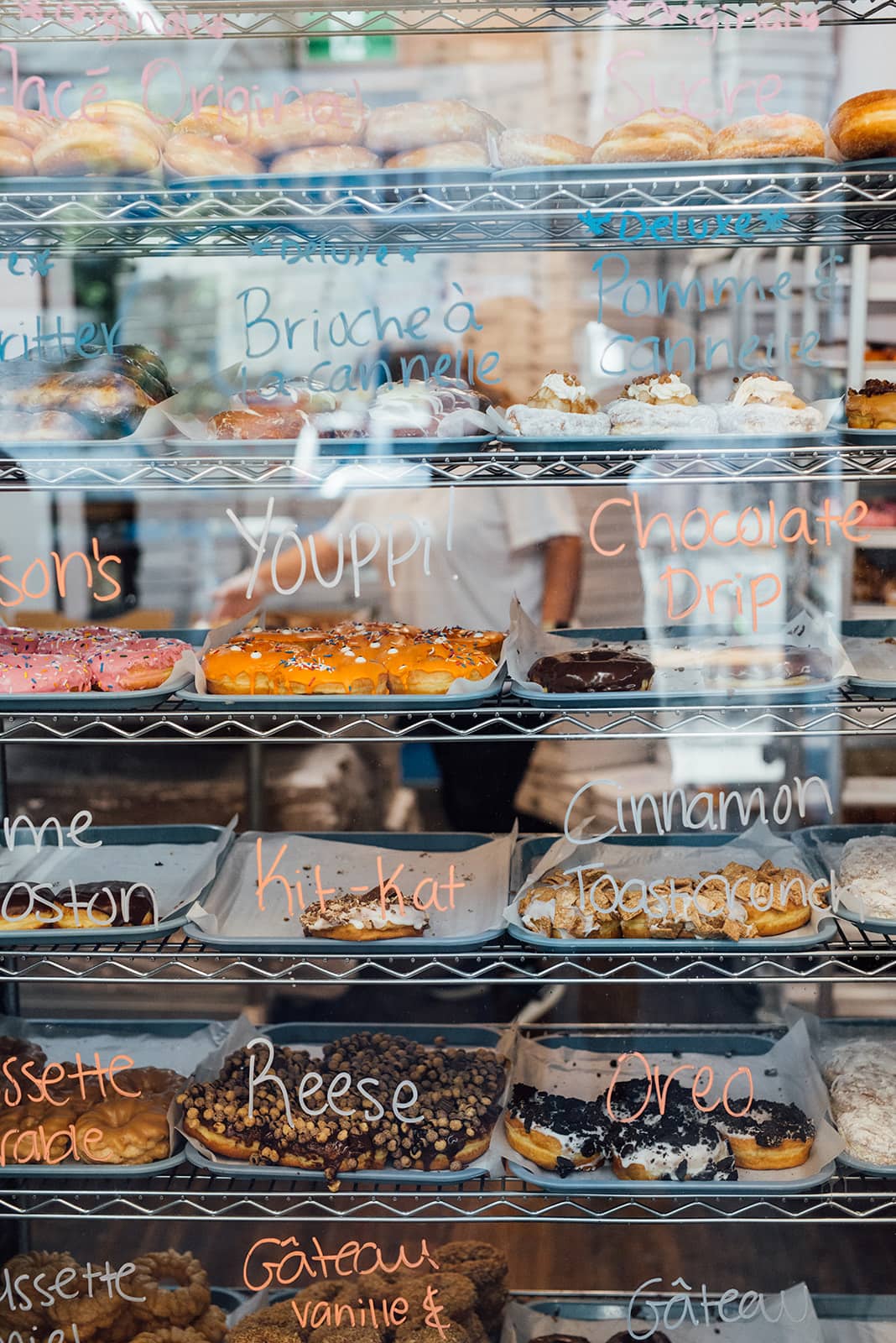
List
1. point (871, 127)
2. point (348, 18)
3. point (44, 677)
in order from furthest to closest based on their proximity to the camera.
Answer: point (348, 18), point (44, 677), point (871, 127)

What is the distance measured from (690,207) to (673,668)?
2.97 ft

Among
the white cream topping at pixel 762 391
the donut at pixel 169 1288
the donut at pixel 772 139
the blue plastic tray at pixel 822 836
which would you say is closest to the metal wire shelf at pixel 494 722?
the blue plastic tray at pixel 822 836

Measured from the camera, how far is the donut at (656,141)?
231cm

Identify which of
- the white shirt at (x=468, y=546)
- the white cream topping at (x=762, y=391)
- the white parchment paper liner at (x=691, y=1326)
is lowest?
the white parchment paper liner at (x=691, y=1326)

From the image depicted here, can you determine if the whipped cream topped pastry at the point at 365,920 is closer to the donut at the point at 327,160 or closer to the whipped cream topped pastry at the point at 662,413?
the whipped cream topped pastry at the point at 662,413

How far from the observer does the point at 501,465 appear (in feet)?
7.68

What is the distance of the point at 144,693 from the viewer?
8.07 ft

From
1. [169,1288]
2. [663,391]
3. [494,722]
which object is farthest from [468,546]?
[169,1288]

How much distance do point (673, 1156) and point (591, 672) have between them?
956 millimetres

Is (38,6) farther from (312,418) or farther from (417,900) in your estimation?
(417,900)

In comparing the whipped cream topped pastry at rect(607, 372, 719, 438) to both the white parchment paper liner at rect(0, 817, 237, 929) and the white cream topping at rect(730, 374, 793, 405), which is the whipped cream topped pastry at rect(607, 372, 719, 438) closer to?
the white cream topping at rect(730, 374, 793, 405)

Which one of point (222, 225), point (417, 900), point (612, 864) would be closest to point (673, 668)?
point (612, 864)

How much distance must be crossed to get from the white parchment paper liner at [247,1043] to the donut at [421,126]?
1.87 meters

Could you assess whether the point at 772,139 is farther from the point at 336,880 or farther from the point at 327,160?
the point at 336,880
